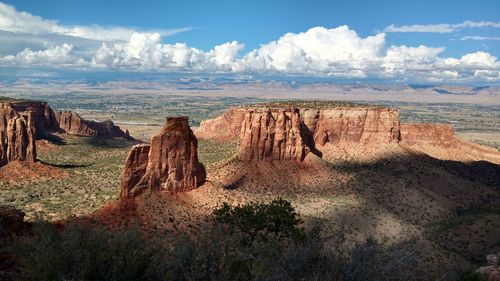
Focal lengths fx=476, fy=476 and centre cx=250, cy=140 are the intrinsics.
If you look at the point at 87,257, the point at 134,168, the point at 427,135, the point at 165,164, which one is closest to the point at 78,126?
the point at 427,135

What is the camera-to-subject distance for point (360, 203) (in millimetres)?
69250

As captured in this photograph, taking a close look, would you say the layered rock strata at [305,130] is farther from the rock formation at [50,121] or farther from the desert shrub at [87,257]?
the desert shrub at [87,257]

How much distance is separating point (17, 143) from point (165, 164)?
54694 millimetres

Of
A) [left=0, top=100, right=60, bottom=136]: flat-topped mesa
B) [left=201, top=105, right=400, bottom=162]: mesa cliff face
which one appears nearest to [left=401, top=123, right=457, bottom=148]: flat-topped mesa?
[left=201, top=105, right=400, bottom=162]: mesa cliff face

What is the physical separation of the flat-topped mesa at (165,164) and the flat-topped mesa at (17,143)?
5265cm

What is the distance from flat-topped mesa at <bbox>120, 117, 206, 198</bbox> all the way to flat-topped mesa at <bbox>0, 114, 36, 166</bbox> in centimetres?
5265

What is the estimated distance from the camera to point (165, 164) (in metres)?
53.4

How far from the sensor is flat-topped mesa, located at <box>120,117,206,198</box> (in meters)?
51.4

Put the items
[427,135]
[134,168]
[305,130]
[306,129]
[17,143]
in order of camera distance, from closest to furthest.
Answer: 1. [134,168]
2. [305,130]
3. [306,129]
4. [17,143]
5. [427,135]

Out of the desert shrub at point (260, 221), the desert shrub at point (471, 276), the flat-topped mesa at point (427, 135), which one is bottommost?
the desert shrub at point (471, 276)

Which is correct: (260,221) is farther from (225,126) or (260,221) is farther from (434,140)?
(225,126)

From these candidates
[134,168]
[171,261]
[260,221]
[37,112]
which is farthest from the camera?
[37,112]

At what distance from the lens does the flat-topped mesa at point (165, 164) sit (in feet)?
169

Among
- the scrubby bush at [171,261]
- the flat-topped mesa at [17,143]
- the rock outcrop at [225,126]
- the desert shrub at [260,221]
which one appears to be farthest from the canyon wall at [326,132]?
the scrubby bush at [171,261]
